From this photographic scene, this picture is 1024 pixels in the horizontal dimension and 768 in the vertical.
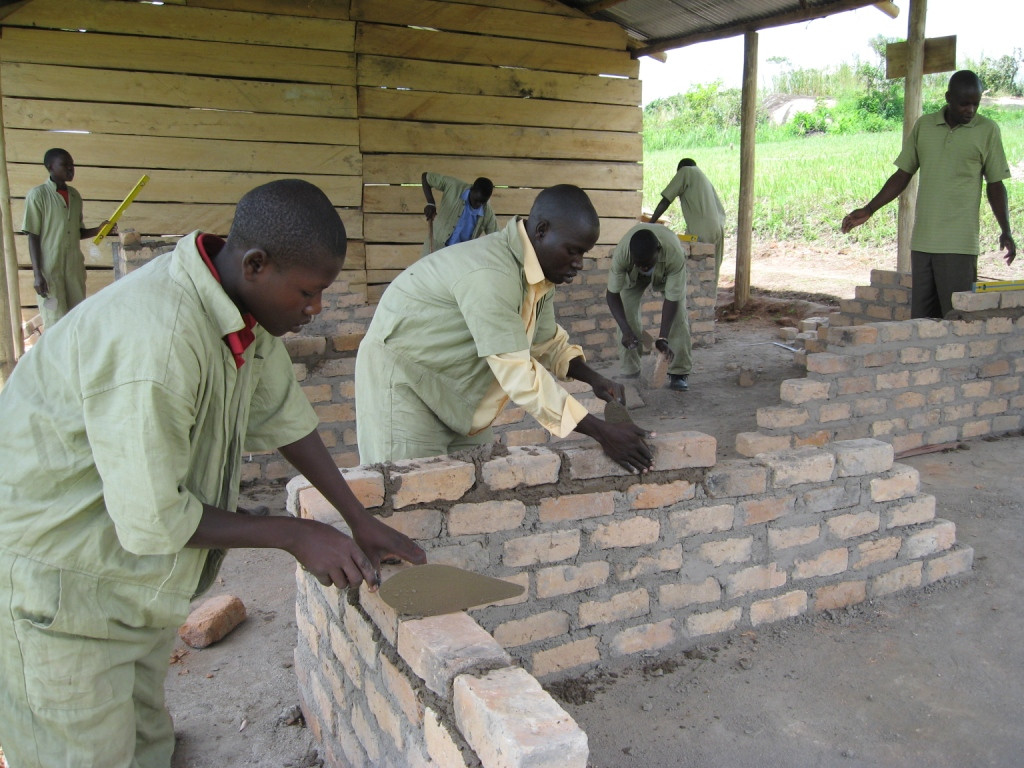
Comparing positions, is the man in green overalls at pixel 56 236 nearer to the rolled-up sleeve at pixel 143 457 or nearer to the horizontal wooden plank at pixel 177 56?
the horizontal wooden plank at pixel 177 56

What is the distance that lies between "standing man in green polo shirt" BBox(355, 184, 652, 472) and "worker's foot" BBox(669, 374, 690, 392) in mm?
4113

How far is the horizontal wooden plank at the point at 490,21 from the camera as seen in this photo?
8.83m

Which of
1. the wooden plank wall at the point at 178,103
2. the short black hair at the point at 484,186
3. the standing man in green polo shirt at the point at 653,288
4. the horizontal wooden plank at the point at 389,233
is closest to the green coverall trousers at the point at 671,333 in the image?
the standing man in green polo shirt at the point at 653,288

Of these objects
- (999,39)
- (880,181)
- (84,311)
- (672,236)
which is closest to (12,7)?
(672,236)

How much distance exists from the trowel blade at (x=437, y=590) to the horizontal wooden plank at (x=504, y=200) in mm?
6961

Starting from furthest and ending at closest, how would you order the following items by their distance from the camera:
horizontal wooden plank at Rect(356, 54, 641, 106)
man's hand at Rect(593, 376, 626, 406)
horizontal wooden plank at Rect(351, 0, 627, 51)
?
1. horizontal wooden plank at Rect(356, 54, 641, 106)
2. horizontal wooden plank at Rect(351, 0, 627, 51)
3. man's hand at Rect(593, 376, 626, 406)

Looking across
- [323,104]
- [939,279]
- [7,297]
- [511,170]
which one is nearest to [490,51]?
[511,170]

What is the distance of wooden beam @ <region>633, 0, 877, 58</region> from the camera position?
7643mm

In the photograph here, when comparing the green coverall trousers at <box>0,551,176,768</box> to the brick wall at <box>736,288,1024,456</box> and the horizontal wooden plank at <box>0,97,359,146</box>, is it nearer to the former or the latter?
the brick wall at <box>736,288,1024,456</box>

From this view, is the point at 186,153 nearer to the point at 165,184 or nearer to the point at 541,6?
the point at 165,184

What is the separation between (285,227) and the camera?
157 centimetres

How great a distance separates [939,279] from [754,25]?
453 cm

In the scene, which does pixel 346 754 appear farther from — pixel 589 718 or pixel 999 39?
pixel 999 39

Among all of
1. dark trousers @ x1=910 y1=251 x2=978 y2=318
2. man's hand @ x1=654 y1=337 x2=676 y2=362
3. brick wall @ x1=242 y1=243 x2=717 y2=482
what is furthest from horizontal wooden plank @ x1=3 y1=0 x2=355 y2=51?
dark trousers @ x1=910 y1=251 x2=978 y2=318
